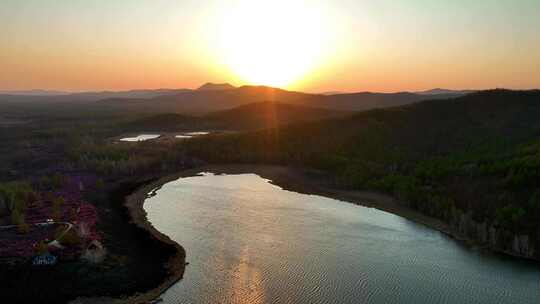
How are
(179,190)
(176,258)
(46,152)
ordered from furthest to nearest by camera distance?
(46,152) → (179,190) → (176,258)

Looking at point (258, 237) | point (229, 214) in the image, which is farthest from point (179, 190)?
point (258, 237)

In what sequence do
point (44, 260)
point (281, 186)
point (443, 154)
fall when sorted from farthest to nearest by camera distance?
1. point (443, 154)
2. point (281, 186)
3. point (44, 260)

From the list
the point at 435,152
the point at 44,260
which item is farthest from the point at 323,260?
the point at 435,152

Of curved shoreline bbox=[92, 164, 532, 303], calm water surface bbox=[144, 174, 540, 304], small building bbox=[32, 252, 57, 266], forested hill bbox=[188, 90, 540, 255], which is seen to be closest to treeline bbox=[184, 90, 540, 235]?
forested hill bbox=[188, 90, 540, 255]

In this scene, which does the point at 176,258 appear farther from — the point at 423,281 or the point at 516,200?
the point at 516,200

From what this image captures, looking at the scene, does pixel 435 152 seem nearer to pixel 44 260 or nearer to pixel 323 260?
pixel 323 260
